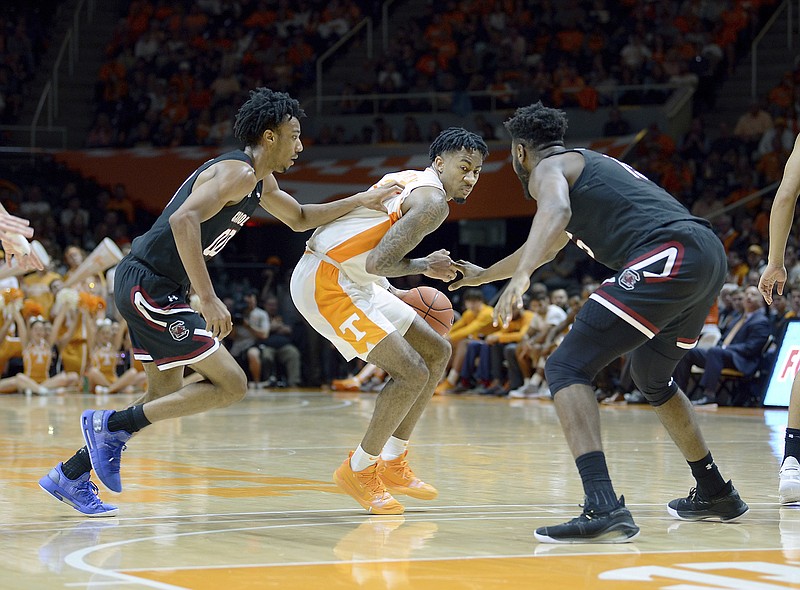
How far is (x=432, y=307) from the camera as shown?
680 centimetres

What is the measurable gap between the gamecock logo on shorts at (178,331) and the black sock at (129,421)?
0.39 meters

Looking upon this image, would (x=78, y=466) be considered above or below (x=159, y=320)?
below

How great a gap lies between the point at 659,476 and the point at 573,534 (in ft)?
8.67

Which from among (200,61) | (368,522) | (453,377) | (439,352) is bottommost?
(453,377)

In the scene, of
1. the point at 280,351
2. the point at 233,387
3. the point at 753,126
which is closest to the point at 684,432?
the point at 233,387

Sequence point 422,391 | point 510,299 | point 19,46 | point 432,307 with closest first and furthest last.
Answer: point 510,299 < point 422,391 < point 432,307 < point 19,46

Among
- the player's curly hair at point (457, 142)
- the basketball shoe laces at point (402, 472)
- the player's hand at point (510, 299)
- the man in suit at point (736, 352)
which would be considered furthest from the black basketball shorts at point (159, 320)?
the man in suit at point (736, 352)

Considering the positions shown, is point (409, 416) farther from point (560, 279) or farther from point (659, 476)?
point (560, 279)

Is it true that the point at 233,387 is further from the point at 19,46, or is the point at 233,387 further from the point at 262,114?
the point at 19,46

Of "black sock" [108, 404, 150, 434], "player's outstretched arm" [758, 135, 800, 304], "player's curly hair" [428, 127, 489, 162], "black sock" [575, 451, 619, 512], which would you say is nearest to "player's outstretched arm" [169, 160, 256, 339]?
"black sock" [108, 404, 150, 434]

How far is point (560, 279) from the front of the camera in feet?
59.6

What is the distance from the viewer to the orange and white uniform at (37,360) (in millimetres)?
16922

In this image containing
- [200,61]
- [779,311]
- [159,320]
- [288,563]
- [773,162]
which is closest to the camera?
[288,563]

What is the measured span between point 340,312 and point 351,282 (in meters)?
0.19
